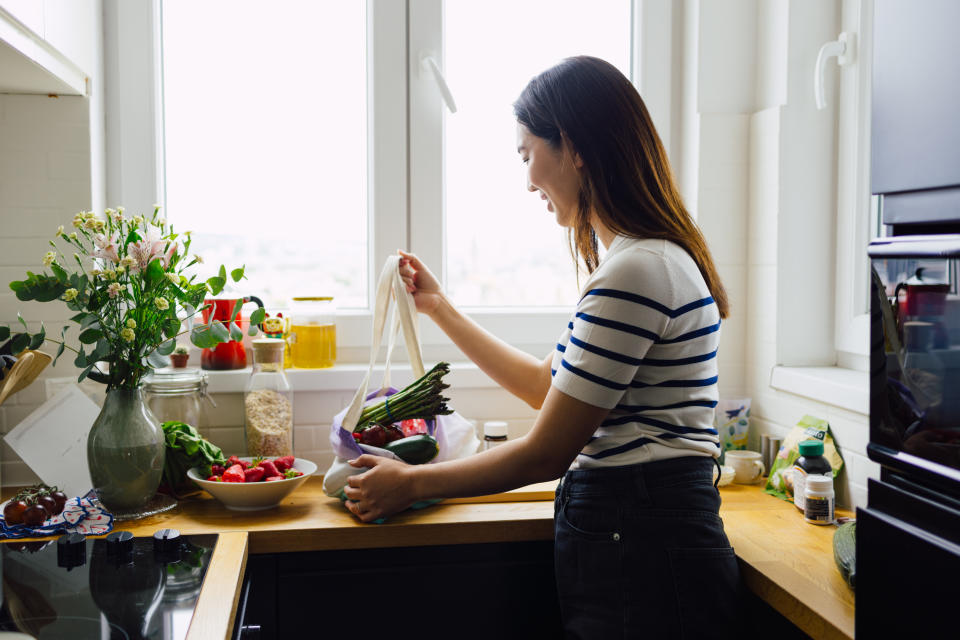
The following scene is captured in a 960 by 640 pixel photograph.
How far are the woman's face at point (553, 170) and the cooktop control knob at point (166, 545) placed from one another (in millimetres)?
909

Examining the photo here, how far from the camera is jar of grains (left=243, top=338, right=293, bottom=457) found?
196 cm

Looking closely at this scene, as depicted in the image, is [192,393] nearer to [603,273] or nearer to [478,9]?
[603,273]

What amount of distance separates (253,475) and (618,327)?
33.6 inches

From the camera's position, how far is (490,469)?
1497 millimetres

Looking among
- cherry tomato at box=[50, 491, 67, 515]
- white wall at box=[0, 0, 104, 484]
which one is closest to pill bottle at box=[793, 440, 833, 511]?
cherry tomato at box=[50, 491, 67, 515]

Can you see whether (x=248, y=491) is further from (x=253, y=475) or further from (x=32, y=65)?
(x=32, y=65)

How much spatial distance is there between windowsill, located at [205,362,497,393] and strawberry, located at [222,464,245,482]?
35 centimetres

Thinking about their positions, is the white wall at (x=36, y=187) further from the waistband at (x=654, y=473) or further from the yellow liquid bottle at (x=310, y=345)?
the waistband at (x=654, y=473)

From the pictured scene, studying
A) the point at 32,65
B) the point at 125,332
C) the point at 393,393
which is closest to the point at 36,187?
the point at 32,65

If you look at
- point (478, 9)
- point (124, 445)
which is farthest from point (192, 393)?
point (478, 9)

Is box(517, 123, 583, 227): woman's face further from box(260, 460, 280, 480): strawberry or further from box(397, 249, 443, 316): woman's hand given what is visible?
box(260, 460, 280, 480): strawberry

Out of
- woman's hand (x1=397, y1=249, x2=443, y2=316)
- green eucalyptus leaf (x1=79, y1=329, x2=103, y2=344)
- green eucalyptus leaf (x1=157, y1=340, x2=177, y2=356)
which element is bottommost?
green eucalyptus leaf (x1=157, y1=340, x2=177, y2=356)

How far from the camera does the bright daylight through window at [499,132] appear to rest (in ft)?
7.70

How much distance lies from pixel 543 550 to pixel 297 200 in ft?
3.80
